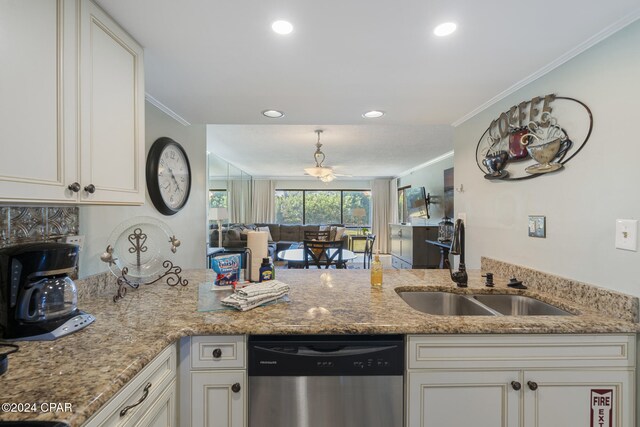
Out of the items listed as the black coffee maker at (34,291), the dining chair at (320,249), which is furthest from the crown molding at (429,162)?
the black coffee maker at (34,291)

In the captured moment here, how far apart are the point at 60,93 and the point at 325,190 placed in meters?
7.66

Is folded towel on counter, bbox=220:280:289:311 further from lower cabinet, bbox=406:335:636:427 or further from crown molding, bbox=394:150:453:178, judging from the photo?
crown molding, bbox=394:150:453:178

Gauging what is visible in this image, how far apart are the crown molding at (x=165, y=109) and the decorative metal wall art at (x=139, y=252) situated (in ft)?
2.73

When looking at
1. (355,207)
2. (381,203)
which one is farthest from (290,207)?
(381,203)

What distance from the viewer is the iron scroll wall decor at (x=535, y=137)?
1.35m

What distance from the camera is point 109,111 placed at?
1.13 meters

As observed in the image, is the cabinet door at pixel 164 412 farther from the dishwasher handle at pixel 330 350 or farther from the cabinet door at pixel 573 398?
the cabinet door at pixel 573 398

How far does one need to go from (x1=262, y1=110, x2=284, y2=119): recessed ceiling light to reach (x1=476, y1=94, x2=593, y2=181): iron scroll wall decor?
4.99 ft

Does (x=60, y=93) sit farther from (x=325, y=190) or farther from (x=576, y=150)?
(x=325, y=190)

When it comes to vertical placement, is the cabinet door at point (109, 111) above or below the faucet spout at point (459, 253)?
above

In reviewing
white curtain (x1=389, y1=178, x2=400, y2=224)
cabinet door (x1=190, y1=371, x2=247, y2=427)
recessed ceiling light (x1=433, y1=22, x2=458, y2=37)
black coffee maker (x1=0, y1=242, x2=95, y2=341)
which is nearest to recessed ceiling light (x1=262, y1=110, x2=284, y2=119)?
recessed ceiling light (x1=433, y1=22, x2=458, y2=37)

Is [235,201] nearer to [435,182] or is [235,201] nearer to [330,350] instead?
[435,182]

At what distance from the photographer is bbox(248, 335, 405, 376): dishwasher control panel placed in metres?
1.14

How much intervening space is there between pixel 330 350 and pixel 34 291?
109 cm
